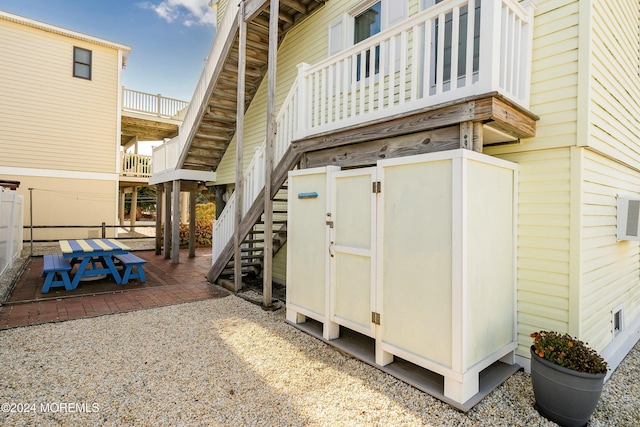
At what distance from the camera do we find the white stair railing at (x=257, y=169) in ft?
16.4

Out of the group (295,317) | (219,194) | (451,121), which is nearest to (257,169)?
(295,317)

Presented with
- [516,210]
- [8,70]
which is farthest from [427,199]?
[8,70]

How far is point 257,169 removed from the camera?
5.65 meters

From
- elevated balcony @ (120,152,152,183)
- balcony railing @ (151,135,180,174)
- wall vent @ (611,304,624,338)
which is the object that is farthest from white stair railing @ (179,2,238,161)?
elevated balcony @ (120,152,152,183)

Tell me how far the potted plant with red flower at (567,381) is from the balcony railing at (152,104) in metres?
15.8

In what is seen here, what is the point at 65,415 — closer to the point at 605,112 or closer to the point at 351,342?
the point at 351,342

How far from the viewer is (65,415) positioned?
2400 millimetres

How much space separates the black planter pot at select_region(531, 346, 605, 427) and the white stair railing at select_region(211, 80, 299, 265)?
13.1 ft

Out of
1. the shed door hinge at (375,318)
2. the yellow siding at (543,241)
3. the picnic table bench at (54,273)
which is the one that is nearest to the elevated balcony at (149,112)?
the picnic table bench at (54,273)

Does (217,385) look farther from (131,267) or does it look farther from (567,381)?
(131,267)

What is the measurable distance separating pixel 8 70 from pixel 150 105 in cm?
458

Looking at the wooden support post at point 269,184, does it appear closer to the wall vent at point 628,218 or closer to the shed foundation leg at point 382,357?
the shed foundation leg at point 382,357

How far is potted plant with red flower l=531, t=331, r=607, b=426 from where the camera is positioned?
2.36 m

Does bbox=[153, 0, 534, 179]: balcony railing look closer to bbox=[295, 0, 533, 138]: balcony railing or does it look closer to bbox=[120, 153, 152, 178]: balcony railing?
bbox=[295, 0, 533, 138]: balcony railing
